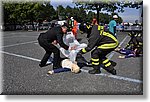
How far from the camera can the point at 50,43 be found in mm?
3404

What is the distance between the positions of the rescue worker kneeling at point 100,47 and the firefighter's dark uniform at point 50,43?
295 mm

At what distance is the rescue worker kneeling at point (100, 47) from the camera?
10.1 feet

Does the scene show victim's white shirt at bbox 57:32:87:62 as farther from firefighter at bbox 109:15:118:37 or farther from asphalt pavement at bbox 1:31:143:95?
firefighter at bbox 109:15:118:37

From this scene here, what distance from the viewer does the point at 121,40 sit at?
3322mm

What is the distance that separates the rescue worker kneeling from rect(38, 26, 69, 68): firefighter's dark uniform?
0.30 m

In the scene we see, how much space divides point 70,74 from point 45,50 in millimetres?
541

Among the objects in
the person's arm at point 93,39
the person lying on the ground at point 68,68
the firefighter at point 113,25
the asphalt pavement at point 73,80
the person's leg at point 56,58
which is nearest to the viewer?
the asphalt pavement at point 73,80

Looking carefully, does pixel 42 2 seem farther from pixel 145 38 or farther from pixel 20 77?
pixel 145 38

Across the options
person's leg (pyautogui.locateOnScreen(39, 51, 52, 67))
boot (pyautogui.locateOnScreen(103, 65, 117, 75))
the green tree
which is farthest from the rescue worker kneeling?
person's leg (pyautogui.locateOnScreen(39, 51, 52, 67))

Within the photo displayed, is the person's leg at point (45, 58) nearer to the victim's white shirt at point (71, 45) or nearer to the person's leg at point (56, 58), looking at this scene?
the person's leg at point (56, 58)

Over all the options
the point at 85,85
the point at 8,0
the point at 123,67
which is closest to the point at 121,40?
the point at 123,67

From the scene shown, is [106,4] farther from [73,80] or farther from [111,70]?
[73,80]

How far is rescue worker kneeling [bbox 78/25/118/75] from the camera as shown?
10.1ft

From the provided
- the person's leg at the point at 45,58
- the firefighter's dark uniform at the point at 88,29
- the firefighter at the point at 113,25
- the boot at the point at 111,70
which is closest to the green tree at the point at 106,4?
the firefighter at the point at 113,25
